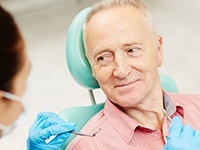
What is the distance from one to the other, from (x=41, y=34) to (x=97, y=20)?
2.43m

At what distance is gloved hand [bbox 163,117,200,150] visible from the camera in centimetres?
147

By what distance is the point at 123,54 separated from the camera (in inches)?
63.5

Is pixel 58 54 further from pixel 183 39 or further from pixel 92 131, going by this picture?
pixel 92 131

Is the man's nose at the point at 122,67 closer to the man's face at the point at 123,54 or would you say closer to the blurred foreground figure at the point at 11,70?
the man's face at the point at 123,54

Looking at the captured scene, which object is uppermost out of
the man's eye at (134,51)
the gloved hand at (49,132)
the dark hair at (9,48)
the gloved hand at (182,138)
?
the dark hair at (9,48)

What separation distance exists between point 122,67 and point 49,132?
0.38m

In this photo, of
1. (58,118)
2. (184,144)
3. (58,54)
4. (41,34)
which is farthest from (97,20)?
(41,34)

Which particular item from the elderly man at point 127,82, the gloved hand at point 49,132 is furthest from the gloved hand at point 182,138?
the gloved hand at point 49,132

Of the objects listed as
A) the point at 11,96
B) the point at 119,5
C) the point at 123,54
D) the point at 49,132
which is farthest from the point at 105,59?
the point at 11,96

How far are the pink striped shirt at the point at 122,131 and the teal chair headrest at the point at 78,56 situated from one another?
0.53 feet

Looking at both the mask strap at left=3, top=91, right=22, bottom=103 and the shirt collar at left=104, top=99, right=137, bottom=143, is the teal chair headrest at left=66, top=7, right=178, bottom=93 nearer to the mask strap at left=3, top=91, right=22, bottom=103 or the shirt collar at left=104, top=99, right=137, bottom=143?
the shirt collar at left=104, top=99, right=137, bottom=143

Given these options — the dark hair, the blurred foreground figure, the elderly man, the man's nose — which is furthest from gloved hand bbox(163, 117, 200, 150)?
the dark hair

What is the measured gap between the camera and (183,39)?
3.66 metres

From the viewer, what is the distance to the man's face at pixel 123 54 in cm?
160
